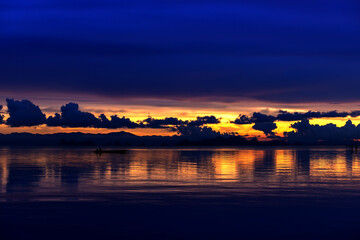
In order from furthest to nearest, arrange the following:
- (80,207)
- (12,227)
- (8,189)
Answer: (8,189)
(80,207)
(12,227)

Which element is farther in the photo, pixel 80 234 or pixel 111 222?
pixel 111 222

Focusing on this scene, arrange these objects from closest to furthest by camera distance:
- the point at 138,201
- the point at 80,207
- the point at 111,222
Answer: the point at 111,222 → the point at 80,207 → the point at 138,201

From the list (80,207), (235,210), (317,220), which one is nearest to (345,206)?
(317,220)

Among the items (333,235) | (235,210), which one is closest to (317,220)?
(333,235)

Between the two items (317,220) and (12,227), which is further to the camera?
(317,220)

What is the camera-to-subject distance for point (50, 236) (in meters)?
22.6

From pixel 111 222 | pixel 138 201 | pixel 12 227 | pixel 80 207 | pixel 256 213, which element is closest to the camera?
pixel 12 227

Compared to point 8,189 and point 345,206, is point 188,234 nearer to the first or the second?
point 345,206

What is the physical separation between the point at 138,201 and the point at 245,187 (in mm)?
15036

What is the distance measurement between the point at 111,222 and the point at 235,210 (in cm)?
940

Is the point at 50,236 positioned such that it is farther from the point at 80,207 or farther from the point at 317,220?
the point at 317,220

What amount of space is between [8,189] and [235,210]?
1005 inches

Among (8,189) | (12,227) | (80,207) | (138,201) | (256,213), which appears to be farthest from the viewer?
(8,189)

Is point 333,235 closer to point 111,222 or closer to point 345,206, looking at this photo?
point 345,206
